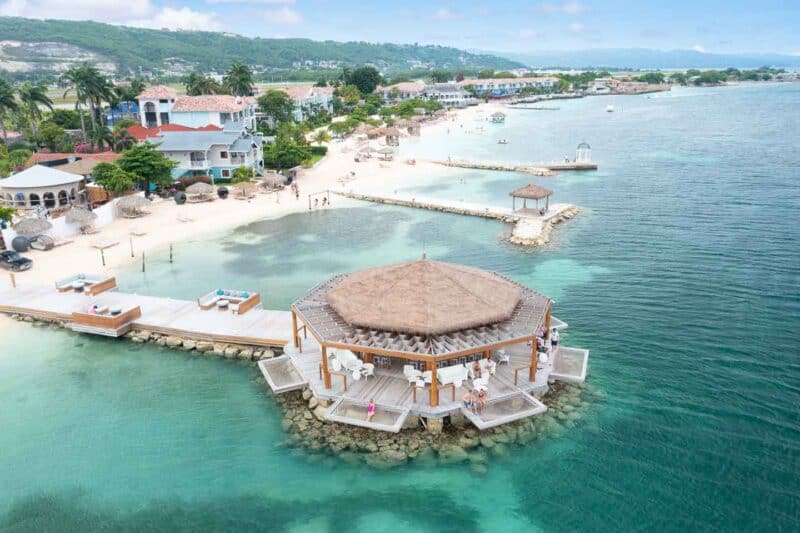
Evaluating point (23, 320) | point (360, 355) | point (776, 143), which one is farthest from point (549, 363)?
point (776, 143)

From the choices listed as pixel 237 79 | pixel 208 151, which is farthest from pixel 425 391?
pixel 237 79

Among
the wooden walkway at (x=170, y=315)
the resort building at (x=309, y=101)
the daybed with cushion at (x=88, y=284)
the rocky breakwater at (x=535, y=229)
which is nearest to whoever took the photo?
the wooden walkway at (x=170, y=315)

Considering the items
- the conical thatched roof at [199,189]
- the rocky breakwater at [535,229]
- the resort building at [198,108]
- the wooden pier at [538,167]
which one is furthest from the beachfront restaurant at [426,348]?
the resort building at [198,108]

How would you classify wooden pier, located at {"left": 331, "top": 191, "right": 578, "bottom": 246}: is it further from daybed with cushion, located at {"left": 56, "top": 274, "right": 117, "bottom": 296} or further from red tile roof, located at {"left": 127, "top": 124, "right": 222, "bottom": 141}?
daybed with cushion, located at {"left": 56, "top": 274, "right": 117, "bottom": 296}

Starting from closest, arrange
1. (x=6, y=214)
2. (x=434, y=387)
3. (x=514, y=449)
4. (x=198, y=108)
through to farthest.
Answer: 1. (x=514, y=449)
2. (x=434, y=387)
3. (x=6, y=214)
4. (x=198, y=108)

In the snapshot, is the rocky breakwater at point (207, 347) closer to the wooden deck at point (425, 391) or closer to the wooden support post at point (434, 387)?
the wooden deck at point (425, 391)

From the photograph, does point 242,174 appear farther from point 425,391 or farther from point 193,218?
point 425,391
